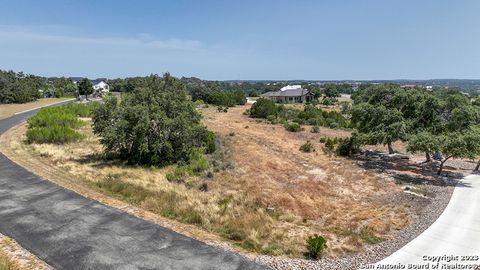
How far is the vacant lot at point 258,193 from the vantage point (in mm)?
13195

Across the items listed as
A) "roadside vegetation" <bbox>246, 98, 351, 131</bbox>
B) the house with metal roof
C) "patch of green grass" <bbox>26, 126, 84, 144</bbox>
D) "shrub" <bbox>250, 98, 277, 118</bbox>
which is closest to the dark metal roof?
the house with metal roof

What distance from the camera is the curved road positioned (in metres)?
10.3

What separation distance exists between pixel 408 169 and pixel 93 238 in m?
22.3

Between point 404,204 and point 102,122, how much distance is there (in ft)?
64.2

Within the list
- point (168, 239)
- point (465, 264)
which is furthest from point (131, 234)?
point (465, 264)

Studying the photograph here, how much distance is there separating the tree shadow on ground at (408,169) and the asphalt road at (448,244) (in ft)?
16.3

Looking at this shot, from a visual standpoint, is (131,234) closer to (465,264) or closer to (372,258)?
(372,258)

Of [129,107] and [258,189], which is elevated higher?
[129,107]

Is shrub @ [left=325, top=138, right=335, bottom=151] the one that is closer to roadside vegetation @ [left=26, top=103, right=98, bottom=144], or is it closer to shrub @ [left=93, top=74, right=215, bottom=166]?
shrub @ [left=93, top=74, right=215, bottom=166]

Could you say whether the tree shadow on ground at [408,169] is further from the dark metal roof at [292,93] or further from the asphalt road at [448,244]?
the dark metal roof at [292,93]

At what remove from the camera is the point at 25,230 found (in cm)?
1200

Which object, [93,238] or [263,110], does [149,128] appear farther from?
[263,110]

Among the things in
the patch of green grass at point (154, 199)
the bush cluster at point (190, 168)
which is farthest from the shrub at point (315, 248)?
the bush cluster at point (190, 168)

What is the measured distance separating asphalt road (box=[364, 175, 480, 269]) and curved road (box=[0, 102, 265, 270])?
→ 5.34m
